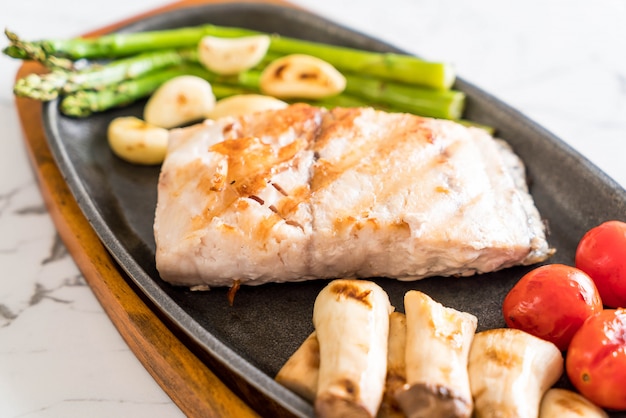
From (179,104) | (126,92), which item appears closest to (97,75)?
(126,92)

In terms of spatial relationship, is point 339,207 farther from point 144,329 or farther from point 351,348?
point 144,329

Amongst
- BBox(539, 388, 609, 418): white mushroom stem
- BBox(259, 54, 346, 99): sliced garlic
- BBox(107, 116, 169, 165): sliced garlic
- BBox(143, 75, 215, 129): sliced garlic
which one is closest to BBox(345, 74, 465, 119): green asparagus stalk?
BBox(259, 54, 346, 99): sliced garlic

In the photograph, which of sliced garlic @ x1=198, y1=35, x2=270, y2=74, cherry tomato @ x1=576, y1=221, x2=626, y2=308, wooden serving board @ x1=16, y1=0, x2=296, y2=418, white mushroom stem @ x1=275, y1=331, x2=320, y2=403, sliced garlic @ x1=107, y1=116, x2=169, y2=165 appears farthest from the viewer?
sliced garlic @ x1=198, y1=35, x2=270, y2=74

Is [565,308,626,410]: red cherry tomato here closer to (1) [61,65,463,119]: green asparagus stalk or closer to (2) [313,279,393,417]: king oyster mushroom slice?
(2) [313,279,393,417]: king oyster mushroom slice

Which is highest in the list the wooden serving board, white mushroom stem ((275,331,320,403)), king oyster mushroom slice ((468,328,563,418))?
king oyster mushroom slice ((468,328,563,418))

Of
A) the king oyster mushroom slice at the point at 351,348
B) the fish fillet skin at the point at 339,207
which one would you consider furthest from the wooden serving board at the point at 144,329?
the king oyster mushroom slice at the point at 351,348

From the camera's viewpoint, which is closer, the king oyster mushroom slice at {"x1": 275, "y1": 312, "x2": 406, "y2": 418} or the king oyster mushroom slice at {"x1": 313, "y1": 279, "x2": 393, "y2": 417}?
the king oyster mushroom slice at {"x1": 313, "y1": 279, "x2": 393, "y2": 417}
